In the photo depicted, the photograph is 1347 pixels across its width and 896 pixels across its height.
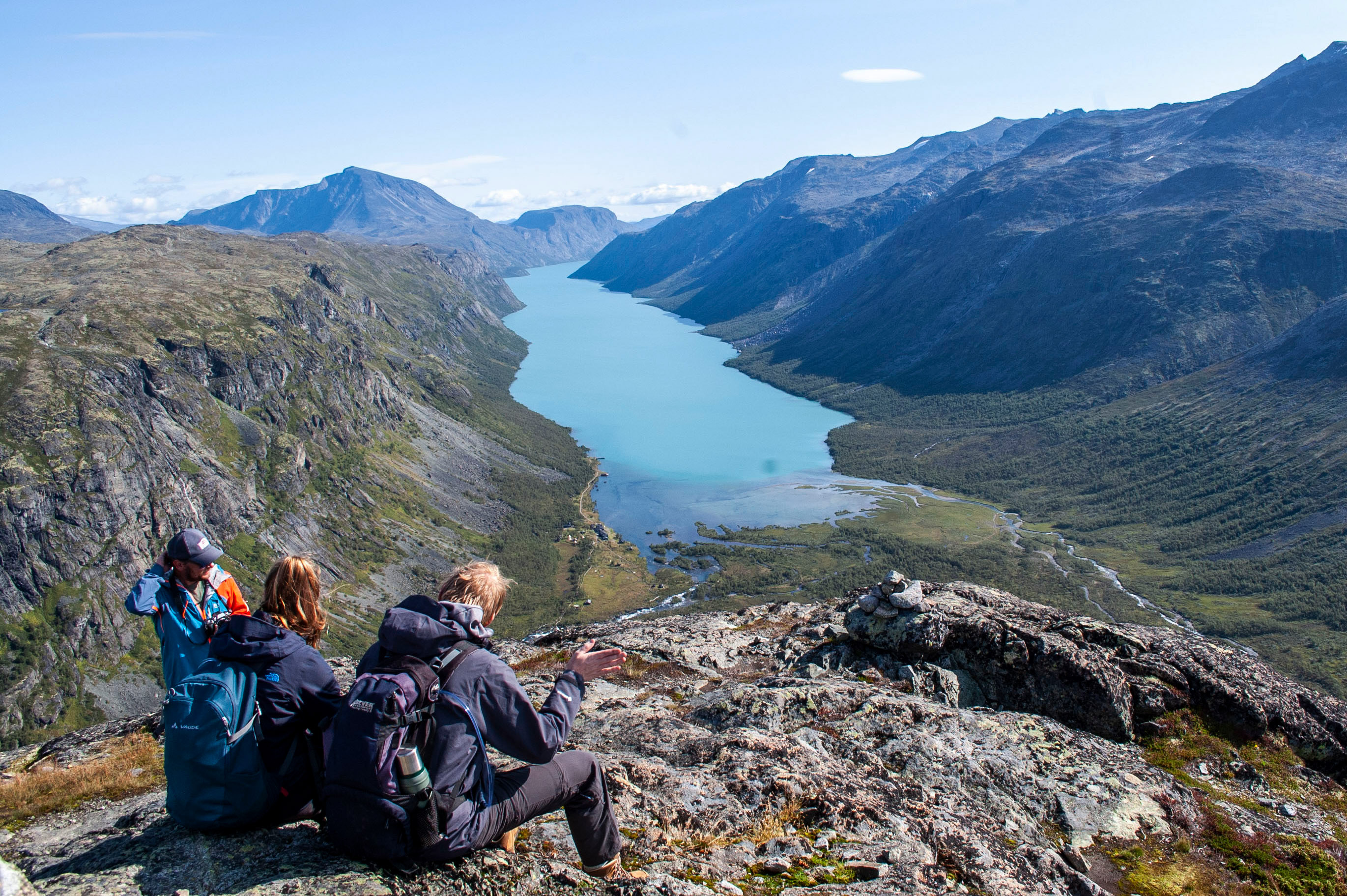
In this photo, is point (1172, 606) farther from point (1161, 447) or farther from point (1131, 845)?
point (1131, 845)

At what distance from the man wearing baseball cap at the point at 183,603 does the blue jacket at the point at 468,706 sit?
12.0 feet

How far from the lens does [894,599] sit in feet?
59.8

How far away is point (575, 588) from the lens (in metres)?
106

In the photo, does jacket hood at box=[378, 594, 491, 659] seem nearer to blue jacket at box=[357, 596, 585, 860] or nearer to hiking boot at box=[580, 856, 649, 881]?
blue jacket at box=[357, 596, 585, 860]

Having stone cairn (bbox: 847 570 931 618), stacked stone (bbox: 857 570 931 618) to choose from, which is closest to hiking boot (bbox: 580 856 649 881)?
stone cairn (bbox: 847 570 931 618)

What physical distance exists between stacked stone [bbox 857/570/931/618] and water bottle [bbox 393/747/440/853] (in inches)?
529

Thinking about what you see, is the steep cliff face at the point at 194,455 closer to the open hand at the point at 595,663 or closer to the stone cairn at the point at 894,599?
the stone cairn at the point at 894,599

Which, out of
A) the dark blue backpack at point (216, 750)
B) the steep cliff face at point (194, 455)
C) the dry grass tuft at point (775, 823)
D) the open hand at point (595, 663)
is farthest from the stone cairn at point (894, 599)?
the steep cliff face at point (194, 455)

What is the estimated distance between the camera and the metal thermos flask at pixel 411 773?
6.19 m

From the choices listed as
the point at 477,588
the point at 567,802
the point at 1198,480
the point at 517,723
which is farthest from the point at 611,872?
the point at 1198,480

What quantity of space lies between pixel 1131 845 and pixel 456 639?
1065 cm

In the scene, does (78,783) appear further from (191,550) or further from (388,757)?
(388,757)

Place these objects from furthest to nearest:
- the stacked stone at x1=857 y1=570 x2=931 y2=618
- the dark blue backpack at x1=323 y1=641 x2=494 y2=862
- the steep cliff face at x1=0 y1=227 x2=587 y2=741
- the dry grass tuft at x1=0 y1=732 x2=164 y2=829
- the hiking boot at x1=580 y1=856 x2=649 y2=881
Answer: the steep cliff face at x1=0 y1=227 x2=587 y2=741 < the stacked stone at x1=857 y1=570 x2=931 y2=618 < the dry grass tuft at x1=0 y1=732 x2=164 y2=829 < the hiking boot at x1=580 y1=856 x2=649 y2=881 < the dark blue backpack at x1=323 y1=641 x2=494 y2=862

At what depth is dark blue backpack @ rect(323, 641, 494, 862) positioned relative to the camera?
614 centimetres
